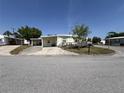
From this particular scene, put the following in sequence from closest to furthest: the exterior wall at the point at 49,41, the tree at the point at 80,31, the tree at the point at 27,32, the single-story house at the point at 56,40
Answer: the tree at the point at 80,31 < the single-story house at the point at 56,40 < the exterior wall at the point at 49,41 < the tree at the point at 27,32

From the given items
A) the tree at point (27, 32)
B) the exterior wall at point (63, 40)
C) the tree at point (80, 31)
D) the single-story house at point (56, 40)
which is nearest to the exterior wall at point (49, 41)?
the single-story house at point (56, 40)

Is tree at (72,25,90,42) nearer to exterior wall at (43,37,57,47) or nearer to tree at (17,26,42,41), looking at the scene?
exterior wall at (43,37,57,47)

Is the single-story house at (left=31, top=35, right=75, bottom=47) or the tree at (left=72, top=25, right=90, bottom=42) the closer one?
the tree at (left=72, top=25, right=90, bottom=42)

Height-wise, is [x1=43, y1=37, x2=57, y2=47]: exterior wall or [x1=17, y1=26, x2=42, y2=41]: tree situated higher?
[x1=17, y1=26, x2=42, y2=41]: tree

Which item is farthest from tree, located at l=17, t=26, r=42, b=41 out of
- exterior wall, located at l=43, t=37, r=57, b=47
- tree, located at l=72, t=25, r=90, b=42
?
tree, located at l=72, t=25, r=90, b=42

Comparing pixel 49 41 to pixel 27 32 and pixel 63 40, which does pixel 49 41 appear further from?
pixel 27 32

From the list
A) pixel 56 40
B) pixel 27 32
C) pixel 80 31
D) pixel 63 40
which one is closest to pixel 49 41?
pixel 56 40

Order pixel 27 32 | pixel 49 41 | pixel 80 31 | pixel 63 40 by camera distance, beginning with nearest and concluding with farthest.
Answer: pixel 80 31
pixel 63 40
pixel 49 41
pixel 27 32

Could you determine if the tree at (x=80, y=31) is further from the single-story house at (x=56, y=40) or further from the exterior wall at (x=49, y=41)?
the exterior wall at (x=49, y=41)

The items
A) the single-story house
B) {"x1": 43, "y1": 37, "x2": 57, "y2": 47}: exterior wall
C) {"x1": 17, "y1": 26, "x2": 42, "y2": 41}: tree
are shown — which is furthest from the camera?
{"x1": 17, "y1": 26, "x2": 42, "y2": 41}: tree

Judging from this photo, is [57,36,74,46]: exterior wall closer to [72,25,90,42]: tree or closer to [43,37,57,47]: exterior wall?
[43,37,57,47]: exterior wall

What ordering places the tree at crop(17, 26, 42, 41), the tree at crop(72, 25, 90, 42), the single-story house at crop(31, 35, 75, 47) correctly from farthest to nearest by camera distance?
the tree at crop(17, 26, 42, 41)
the single-story house at crop(31, 35, 75, 47)
the tree at crop(72, 25, 90, 42)

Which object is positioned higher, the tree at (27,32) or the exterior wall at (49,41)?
the tree at (27,32)

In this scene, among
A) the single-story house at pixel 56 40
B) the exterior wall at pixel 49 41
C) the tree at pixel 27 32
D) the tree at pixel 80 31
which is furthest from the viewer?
the tree at pixel 27 32
